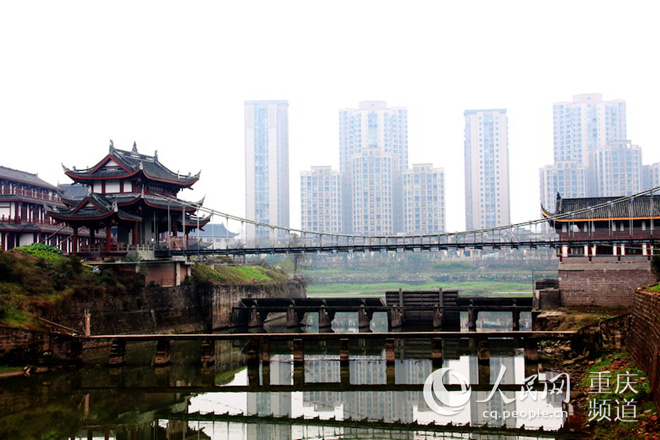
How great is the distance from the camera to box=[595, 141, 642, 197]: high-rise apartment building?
5039 inches

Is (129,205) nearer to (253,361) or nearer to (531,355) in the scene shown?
(253,361)

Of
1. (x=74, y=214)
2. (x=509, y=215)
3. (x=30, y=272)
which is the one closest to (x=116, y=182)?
(x=74, y=214)

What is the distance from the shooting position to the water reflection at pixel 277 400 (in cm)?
2203

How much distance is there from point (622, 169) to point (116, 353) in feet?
389

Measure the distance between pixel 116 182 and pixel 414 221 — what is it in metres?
89.4

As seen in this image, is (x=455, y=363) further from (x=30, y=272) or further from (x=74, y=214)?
(x=74, y=214)

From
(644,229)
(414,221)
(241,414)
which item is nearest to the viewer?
(241,414)

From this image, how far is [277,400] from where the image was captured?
86.2 ft

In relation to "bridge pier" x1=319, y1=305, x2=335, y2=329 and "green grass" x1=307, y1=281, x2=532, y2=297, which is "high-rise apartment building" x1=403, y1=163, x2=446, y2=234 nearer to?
"green grass" x1=307, y1=281, x2=532, y2=297

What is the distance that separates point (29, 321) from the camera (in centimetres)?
3244

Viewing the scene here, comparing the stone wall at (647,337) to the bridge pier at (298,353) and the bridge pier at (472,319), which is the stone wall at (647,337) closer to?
the bridge pier at (298,353)

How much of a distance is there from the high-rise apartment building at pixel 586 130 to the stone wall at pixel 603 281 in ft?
319

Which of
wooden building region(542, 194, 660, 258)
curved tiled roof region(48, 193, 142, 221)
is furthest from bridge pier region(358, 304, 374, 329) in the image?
curved tiled roof region(48, 193, 142, 221)

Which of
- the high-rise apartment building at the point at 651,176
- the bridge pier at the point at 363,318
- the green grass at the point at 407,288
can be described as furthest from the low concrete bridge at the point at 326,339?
the high-rise apartment building at the point at 651,176
